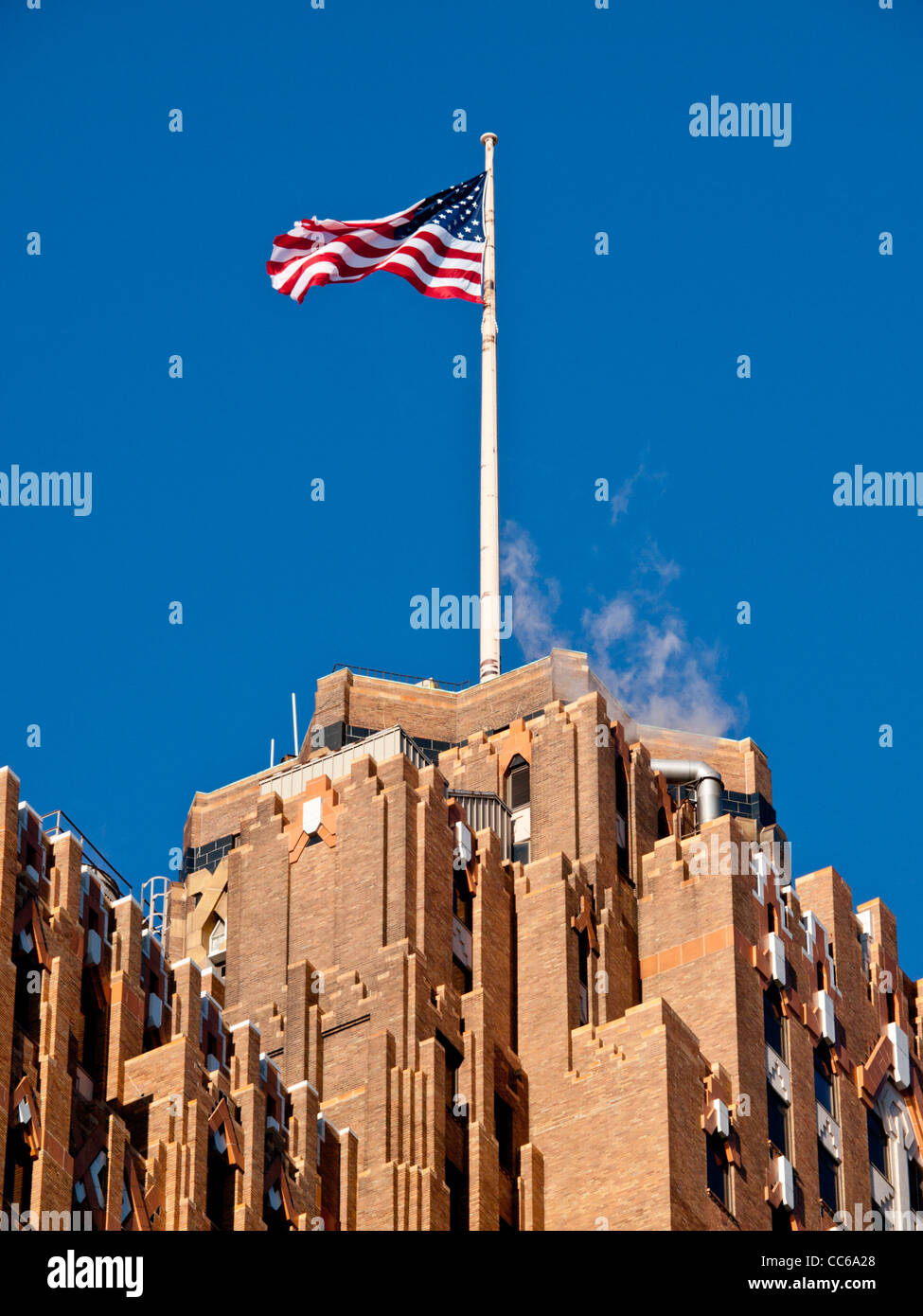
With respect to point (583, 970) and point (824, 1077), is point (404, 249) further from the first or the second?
point (824, 1077)

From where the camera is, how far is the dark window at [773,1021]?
91.1 m

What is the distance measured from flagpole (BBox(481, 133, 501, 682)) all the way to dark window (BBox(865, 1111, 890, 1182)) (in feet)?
62.0

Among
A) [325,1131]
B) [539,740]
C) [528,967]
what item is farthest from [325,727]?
[325,1131]

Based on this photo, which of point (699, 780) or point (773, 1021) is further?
point (699, 780)

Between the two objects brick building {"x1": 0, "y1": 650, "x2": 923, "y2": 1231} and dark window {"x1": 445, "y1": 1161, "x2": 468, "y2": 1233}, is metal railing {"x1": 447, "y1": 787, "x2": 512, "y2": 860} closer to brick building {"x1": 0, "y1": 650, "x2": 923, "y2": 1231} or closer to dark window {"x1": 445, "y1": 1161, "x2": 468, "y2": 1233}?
brick building {"x1": 0, "y1": 650, "x2": 923, "y2": 1231}

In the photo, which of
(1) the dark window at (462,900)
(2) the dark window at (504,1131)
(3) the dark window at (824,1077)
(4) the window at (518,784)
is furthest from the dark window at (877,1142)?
(1) the dark window at (462,900)

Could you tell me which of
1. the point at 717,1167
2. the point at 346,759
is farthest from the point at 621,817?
the point at 717,1167

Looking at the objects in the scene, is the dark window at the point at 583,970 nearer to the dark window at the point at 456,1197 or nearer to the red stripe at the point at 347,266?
the dark window at the point at 456,1197

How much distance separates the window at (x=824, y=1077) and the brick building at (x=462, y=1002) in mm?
101

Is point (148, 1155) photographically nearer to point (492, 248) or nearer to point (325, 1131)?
point (325, 1131)

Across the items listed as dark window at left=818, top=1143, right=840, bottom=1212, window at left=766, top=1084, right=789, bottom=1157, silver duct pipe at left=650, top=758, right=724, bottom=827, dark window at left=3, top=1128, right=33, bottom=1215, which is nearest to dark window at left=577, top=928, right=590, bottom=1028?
window at left=766, top=1084, right=789, bottom=1157

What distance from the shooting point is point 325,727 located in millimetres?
102625

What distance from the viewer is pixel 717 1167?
84.9 metres

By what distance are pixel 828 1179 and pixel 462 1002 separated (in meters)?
12.7
